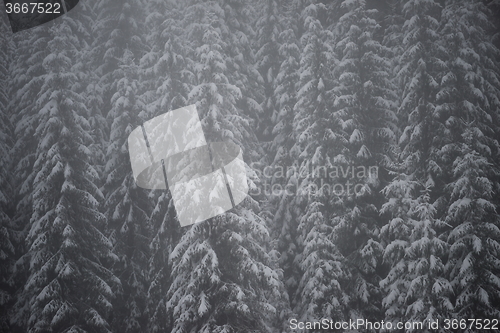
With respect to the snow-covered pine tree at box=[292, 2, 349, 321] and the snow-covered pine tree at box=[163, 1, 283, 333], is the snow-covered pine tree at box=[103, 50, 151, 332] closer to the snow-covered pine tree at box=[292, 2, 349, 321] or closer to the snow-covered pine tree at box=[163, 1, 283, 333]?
the snow-covered pine tree at box=[163, 1, 283, 333]

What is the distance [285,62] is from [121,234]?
11384mm

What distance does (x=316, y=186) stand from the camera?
56.2 ft

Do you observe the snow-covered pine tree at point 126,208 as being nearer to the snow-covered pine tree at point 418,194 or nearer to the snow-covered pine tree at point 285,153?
the snow-covered pine tree at point 285,153

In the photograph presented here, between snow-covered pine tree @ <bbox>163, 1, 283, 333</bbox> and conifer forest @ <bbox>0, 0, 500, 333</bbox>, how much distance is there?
7 cm

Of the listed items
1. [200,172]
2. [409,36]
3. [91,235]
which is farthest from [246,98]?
[91,235]

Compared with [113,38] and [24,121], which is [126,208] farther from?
[113,38]

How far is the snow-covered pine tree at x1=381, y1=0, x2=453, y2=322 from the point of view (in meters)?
13.7

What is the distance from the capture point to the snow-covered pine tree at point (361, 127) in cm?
1669

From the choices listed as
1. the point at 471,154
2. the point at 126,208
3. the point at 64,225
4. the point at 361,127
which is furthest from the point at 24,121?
the point at 471,154

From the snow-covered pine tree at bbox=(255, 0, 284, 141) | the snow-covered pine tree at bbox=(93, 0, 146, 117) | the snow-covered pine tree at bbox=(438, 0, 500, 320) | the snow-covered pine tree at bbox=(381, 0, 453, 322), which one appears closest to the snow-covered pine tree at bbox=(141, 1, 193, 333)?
the snow-covered pine tree at bbox=(93, 0, 146, 117)

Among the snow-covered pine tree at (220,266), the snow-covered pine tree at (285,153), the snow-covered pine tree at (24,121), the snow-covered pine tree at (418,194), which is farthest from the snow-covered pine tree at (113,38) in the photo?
the snow-covered pine tree at (418,194)

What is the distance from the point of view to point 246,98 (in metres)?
20.0

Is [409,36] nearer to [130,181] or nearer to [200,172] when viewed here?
[200,172]

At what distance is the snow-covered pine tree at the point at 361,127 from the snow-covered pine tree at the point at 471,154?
261 centimetres
